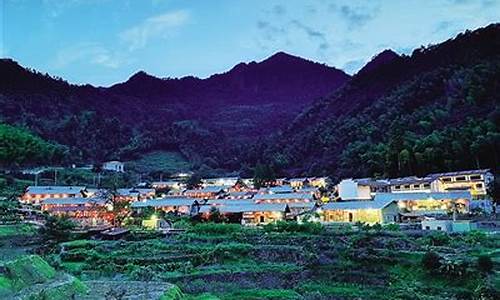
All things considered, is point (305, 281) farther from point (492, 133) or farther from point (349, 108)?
point (349, 108)

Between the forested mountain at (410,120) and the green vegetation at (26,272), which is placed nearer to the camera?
the green vegetation at (26,272)

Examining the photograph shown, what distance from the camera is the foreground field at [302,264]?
2138 cm

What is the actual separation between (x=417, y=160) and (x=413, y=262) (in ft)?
137

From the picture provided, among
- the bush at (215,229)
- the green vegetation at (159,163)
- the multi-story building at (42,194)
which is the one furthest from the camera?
the green vegetation at (159,163)

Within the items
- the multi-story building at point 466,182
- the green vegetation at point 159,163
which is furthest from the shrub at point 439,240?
the green vegetation at point 159,163

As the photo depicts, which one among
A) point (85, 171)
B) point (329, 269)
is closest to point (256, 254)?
point (329, 269)

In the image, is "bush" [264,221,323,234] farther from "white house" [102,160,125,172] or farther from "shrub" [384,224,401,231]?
"white house" [102,160,125,172]

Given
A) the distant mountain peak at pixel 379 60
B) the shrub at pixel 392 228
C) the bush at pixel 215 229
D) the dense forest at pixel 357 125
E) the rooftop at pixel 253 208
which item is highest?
the distant mountain peak at pixel 379 60

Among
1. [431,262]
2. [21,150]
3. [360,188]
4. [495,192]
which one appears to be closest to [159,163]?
[21,150]

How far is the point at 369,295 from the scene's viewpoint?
2089 centimetres

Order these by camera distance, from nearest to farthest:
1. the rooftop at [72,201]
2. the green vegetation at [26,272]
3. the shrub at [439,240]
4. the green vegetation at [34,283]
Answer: the green vegetation at [34,283], the green vegetation at [26,272], the shrub at [439,240], the rooftop at [72,201]

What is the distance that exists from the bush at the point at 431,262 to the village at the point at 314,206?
11581 millimetres

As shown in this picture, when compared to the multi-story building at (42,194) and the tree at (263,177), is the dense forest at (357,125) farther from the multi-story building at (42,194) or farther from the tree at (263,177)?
the multi-story building at (42,194)

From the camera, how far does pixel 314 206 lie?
2167 inches
